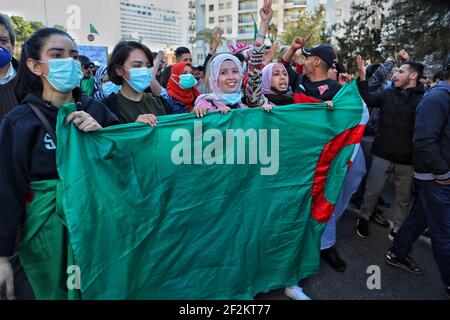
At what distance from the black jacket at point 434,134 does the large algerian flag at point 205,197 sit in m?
0.48

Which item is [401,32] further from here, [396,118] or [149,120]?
[149,120]

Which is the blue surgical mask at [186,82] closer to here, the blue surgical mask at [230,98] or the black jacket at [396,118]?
the blue surgical mask at [230,98]

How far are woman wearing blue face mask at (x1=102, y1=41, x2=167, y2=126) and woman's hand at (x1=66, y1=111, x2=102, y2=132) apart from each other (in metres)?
0.53

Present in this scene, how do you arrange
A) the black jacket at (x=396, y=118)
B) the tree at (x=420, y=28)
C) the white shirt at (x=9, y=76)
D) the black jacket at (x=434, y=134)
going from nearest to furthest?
the black jacket at (x=434, y=134) → the white shirt at (x=9, y=76) → the black jacket at (x=396, y=118) → the tree at (x=420, y=28)

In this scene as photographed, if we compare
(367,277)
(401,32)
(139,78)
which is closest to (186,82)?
(139,78)

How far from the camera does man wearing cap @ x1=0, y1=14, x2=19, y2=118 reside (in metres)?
2.58

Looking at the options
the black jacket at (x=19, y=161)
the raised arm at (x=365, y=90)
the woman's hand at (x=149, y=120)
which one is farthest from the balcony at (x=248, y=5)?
the black jacket at (x=19, y=161)

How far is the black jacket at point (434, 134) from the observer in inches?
100

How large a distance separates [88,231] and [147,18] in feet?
205

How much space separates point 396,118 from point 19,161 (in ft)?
11.4

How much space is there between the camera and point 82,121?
1818mm

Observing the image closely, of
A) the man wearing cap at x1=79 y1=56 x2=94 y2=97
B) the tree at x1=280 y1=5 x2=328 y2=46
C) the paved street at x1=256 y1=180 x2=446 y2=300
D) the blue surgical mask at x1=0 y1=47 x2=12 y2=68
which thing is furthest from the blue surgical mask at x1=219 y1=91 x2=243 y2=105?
the tree at x1=280 y1=5 x2=328 y2=46

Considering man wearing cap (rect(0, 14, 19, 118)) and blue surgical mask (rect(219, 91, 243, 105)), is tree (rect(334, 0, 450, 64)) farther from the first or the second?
man wearing cap (rect(0, 14, 19, 118))

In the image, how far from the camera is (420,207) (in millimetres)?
2930
